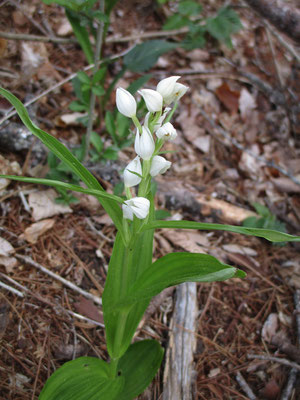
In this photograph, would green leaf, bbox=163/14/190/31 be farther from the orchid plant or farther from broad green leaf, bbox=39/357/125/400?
broad green leaf, bbox=39/357/125/400

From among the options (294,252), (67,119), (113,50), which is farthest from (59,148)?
(113,50)

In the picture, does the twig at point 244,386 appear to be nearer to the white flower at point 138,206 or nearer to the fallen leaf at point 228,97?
the white flower at point 138,206

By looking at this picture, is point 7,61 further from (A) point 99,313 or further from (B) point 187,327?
(B) point 187,327

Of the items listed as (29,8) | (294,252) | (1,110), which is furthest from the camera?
(29,8)

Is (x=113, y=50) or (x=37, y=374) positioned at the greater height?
(x=113, y=50)

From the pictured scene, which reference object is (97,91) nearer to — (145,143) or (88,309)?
(145,143)

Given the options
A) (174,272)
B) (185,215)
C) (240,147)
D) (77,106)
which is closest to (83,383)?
(174,272)
